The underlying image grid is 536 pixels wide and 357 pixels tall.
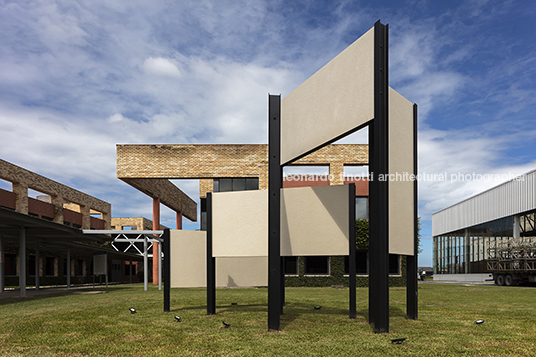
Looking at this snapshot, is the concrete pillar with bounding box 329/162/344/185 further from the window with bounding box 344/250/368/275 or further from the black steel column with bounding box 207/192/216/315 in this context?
the black steel column with bounding box 207/192/216/315

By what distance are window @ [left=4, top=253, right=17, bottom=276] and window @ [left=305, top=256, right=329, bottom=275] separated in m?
23.3

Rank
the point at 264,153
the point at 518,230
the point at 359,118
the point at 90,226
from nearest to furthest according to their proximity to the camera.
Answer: the point at 359,118 → the point at 264,153 → the point at 518,230 → the point at 90,226

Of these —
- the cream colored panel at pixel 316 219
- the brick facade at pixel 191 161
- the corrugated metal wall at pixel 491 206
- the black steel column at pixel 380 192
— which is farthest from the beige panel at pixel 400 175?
the corrugated metal wall at pixel 491 206

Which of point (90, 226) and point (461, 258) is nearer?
point (90, 226)

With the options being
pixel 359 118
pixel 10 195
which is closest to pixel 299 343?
pixel 359 118

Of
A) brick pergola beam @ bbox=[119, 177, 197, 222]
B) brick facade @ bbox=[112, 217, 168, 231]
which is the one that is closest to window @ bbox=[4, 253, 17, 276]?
brick pergola beam @ bbox=[119, 177, 197, 222]

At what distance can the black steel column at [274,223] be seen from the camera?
26.1 feet

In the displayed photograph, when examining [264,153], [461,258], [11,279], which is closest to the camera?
[264,153]

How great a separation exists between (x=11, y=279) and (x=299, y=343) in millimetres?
33288

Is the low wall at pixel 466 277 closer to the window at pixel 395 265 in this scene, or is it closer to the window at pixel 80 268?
the window at pixel 395 265

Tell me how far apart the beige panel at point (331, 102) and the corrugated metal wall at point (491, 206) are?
31.3 meters

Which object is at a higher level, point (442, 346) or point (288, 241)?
point (288, 241)

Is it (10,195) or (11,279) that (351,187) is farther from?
(11,279)

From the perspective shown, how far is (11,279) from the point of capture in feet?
106
